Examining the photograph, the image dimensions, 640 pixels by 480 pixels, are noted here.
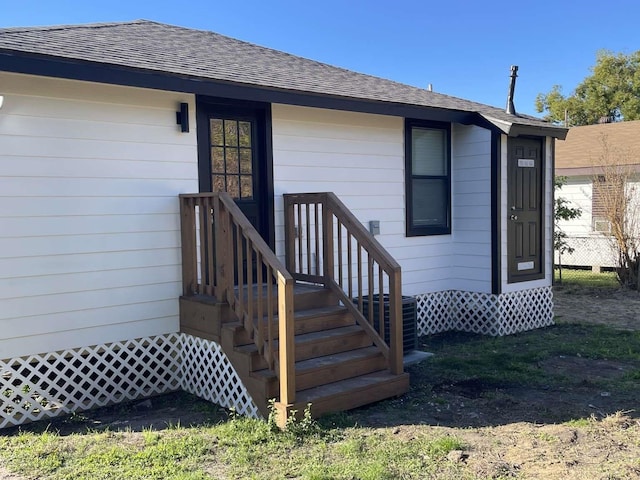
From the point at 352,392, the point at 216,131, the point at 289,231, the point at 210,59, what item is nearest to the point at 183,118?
the point at 216,131

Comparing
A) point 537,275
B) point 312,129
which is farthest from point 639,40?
point 312,129

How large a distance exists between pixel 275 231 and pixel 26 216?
7.80 ft

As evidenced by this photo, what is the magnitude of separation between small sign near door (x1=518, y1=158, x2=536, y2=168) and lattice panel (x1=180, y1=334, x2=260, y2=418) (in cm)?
481

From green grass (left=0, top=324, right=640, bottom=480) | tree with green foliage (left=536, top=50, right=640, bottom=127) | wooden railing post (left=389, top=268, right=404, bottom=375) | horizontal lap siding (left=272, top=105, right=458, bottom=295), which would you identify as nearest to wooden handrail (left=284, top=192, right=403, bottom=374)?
wooden railing post (left=389, top=268, right=404, bottom=375)

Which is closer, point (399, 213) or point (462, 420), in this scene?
point (462, 420)

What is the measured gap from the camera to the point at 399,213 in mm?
7527

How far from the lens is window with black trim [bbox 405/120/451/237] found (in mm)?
7621

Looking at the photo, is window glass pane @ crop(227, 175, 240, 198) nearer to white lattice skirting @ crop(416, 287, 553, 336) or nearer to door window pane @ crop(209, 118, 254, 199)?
door window pane @ crop(209, 118, 254, 199)

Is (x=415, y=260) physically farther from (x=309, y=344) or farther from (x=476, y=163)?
(x=309, y=344)

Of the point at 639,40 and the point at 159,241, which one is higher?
the point at 639,40

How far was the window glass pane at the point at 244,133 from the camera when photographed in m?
6.09

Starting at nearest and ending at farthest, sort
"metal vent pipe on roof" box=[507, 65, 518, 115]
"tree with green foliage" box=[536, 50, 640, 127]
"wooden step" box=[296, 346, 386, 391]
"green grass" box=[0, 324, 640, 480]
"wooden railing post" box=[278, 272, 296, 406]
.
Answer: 1. "green grass" box=[0, 324, 640, 480]
2. "wooden railing post" box=[278, 272, 296, 406]
3. "wooden step" box=[296, 346, 386, 391]
4. "metal vent pipe on roof" box=[507, 65, 518, 115]
5. "tree with green foliage" box=[536, 50, 640, 127]

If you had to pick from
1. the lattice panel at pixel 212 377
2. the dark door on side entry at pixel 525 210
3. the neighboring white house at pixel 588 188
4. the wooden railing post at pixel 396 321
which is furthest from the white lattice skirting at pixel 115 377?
the neighboring white house at pixel 588 188

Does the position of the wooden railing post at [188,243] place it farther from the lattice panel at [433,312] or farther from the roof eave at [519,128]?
the roof eave at [519,128]
